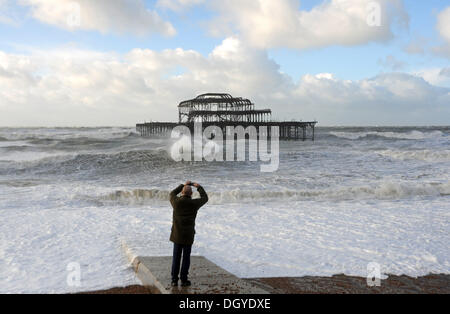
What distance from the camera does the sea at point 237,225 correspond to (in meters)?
6.34

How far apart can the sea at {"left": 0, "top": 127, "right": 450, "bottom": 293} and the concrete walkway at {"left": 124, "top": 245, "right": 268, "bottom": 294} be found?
31 centimetres

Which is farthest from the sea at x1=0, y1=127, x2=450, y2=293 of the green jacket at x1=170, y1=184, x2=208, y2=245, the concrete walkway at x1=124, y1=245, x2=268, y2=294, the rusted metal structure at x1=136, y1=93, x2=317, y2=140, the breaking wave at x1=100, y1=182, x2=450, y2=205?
the rusted metal structure at x1=136, y1=93, x2=317, y2=140

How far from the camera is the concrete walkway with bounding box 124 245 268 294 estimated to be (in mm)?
4789

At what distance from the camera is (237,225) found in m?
9.46

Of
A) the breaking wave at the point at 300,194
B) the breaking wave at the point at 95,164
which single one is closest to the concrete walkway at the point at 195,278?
the breaking wave at the point at 300,194

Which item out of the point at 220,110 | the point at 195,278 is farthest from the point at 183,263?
the point at 220,110

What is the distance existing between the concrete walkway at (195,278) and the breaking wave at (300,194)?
22.3 ft

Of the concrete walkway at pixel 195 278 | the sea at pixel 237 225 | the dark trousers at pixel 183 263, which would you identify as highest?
the dark trousers at pixel 183 263

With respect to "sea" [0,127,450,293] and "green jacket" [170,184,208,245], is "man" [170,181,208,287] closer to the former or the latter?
"green jacket" [170,184,208,245]

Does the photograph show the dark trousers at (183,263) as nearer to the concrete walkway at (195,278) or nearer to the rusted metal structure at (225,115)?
the concrete walkway at (195,278)

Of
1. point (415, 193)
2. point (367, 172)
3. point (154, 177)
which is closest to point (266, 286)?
point (415, 193)

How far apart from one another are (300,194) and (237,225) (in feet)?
16.6
